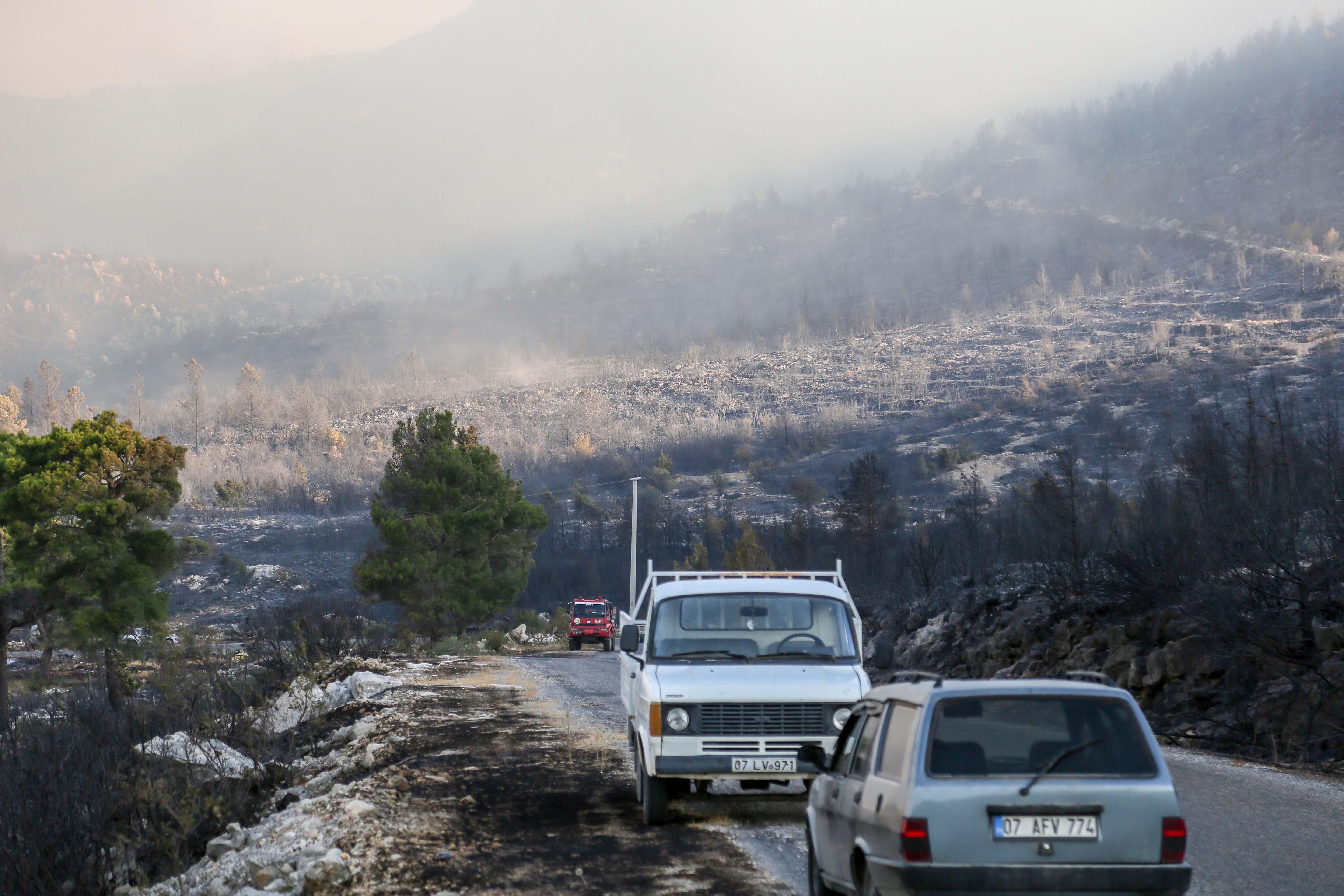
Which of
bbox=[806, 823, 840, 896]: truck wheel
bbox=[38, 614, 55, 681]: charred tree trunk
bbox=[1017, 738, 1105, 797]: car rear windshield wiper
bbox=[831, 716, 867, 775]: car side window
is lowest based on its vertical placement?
bbox=[38, 614, 55, 681]: charred tree trunk

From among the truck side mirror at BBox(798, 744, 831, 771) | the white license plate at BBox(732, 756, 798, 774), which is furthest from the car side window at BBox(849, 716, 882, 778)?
the white license plate at BBox(732, 756, 798, 774)

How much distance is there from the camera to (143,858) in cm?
1227

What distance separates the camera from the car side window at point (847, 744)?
612 centimetres

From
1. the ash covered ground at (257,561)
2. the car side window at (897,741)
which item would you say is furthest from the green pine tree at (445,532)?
the car side window at (897,741)

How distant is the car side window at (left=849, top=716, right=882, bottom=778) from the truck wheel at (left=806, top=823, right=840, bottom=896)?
831 millimetres

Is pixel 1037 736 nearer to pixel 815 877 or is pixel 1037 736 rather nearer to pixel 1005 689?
pixel 1005 689

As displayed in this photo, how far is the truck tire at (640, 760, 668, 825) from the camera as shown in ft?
30.9

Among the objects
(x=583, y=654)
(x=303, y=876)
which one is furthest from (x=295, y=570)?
(x=303, y=876)

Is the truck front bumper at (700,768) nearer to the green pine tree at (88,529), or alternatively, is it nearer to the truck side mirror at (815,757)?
the truck side mirror at (815,757)

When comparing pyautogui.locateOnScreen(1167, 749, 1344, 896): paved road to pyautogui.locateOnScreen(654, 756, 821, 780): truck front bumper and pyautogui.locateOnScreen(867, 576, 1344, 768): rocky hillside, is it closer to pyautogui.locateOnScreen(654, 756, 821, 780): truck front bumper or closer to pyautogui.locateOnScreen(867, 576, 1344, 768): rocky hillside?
pyautogui.locateOnScreen(867, 576, 1344, 768): rocky hillside

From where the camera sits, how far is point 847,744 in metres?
6.35

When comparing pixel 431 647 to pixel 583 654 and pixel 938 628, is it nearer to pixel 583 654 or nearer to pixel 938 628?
pixel 583 654

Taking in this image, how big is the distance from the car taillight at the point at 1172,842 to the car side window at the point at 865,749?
55.1 inches

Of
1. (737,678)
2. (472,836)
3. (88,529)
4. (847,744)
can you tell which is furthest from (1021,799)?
(88,529)
